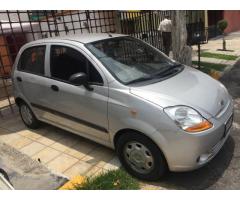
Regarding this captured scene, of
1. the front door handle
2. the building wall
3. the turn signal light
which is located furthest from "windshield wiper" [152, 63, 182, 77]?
the building wall

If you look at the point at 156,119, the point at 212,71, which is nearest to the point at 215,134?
the point at 156,119

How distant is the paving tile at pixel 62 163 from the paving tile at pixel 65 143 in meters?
0.25

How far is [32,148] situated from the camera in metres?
4.92

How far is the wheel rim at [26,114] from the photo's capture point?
5.49 m

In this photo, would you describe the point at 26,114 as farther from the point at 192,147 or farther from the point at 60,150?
the point at 192,147

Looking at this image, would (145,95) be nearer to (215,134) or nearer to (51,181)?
(215,134)

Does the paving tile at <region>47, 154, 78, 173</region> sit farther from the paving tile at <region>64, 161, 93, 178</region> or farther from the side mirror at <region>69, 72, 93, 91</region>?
the side mirror at <region>69, 72, 93, 91</region>

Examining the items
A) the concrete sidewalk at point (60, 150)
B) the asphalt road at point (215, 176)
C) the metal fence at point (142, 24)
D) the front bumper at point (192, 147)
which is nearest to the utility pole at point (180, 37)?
the metal fence at point (142, 24)

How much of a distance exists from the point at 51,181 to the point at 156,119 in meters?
1.54

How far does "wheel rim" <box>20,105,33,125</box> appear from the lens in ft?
18.0

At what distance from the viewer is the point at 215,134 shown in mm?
3393

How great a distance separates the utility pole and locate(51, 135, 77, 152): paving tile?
4079 millimetres

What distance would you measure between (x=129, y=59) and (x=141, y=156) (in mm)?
1430

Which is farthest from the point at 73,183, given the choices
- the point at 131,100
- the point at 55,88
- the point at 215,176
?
the point at 215,176
